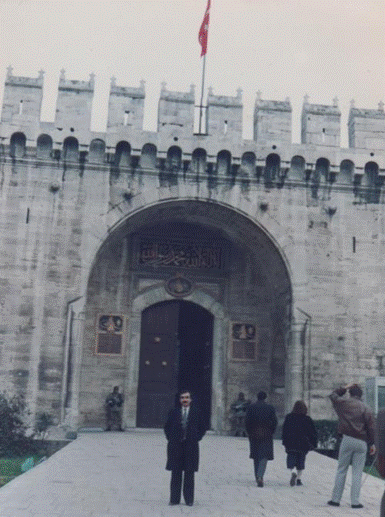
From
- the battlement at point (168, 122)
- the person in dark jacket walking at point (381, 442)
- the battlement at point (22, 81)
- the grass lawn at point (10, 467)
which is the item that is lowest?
the grass lawn at point (10, 467)

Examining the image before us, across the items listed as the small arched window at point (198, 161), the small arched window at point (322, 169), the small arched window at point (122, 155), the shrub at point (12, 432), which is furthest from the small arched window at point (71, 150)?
the small arched window at point (322, 169)

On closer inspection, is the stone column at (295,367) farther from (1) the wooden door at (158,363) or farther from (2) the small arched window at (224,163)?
(2) the small arched window at (224,163)

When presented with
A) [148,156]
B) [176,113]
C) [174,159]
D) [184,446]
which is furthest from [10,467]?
[176,113]

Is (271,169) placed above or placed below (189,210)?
above

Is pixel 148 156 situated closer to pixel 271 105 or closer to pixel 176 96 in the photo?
pixel 176 96

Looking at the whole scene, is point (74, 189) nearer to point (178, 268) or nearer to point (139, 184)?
point (139, 184)

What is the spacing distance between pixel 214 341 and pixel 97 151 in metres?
6.06

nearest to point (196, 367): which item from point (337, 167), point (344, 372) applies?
point (344, 372)

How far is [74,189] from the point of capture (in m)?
16.9

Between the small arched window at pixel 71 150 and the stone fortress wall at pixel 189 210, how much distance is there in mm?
29

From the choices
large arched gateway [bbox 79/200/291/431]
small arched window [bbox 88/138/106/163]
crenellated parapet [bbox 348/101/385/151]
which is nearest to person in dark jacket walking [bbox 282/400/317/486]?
large arched gateway [bbox 79/200/291/431]

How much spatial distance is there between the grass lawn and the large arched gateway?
13.6 ft

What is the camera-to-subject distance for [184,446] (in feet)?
26.1

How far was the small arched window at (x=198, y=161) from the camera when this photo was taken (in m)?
17.2
